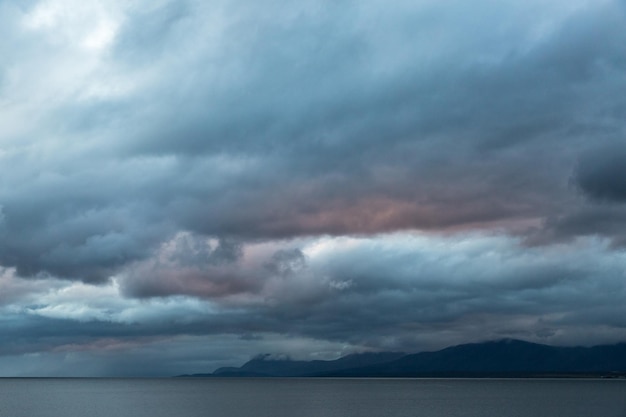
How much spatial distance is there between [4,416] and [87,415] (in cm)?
2242

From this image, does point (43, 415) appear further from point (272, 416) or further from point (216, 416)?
point (272, 416)

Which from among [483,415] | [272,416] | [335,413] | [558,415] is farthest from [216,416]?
[558,415]

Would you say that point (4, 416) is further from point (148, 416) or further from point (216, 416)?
point (216, 416)

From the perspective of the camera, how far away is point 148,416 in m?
194

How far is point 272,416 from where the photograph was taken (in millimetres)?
190750

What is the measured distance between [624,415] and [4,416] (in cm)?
16199

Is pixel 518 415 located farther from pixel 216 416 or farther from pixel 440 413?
pixel 216 416

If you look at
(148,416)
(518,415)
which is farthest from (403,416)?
(148,416)

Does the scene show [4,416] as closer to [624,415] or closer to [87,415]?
[87,415]

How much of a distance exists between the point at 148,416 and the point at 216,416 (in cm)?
1770

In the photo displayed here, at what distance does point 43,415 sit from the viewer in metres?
200

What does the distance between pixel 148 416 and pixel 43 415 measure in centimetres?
2967

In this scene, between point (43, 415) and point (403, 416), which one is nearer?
point (403, 416)

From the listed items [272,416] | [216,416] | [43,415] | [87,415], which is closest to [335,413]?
[272,416]
